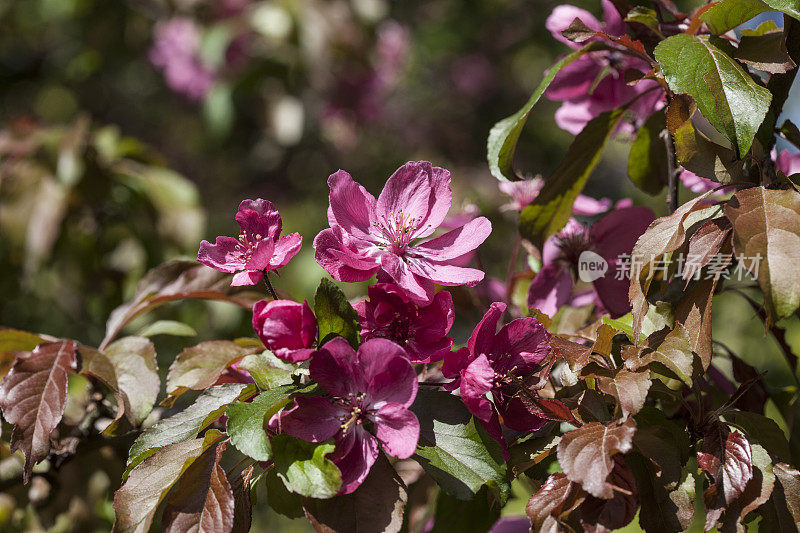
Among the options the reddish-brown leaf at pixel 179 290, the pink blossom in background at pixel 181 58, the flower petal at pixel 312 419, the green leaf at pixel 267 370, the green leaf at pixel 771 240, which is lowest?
the pink blossom in background at pixel 181 58

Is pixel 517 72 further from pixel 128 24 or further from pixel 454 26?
pixel 128 24

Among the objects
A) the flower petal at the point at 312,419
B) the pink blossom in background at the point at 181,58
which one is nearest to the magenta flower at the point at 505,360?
the flower petal at the point at 312,419

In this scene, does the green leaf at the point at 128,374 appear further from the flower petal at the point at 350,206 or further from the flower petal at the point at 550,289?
the flower petal at the point at 550,289

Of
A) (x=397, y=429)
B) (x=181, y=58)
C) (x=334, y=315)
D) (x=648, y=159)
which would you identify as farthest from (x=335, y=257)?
(x=181, y=58)

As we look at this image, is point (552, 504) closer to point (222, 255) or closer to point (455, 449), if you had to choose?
point (455, 449)

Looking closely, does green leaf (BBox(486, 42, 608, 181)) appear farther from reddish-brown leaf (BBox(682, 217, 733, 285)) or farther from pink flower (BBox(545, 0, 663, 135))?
reddish-brown leaf (BBox(682, 217, 733, 285))

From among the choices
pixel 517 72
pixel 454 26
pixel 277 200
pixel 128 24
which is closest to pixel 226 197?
pixel 277 200

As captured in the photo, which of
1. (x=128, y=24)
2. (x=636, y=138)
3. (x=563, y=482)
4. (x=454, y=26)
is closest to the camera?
(x=563, y=482)
